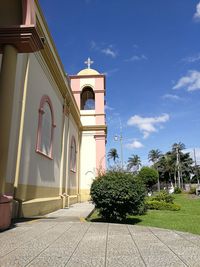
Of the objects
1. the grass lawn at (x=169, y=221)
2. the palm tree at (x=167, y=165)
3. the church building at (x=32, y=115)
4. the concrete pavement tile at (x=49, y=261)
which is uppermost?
the palm tree at (x=167, y=165)

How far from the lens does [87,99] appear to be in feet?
85.5

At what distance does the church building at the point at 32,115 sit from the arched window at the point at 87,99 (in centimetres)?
447

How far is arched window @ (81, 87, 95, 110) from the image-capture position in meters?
25.2

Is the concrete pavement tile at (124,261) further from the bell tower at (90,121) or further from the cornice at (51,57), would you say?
the bell tower at (90,121)

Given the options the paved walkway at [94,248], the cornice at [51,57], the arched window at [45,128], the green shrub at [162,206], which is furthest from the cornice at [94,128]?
the paved walkway at [94,248]

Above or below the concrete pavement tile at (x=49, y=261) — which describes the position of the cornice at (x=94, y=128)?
above

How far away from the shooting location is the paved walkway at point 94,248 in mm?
3547

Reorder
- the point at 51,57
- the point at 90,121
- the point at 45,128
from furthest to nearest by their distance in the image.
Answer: the point at 90,121 → the point at 51,57 → the point at 45,128

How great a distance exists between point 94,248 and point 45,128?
8450 millimetres

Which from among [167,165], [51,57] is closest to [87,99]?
[51,57]

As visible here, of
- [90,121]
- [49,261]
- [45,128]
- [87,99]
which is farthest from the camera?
[87,99]

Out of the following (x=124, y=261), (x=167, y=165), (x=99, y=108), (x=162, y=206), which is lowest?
(x=124, y=261)

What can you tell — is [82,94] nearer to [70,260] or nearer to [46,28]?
[46,28]

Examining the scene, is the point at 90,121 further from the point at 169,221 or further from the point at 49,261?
the point at 49,261
